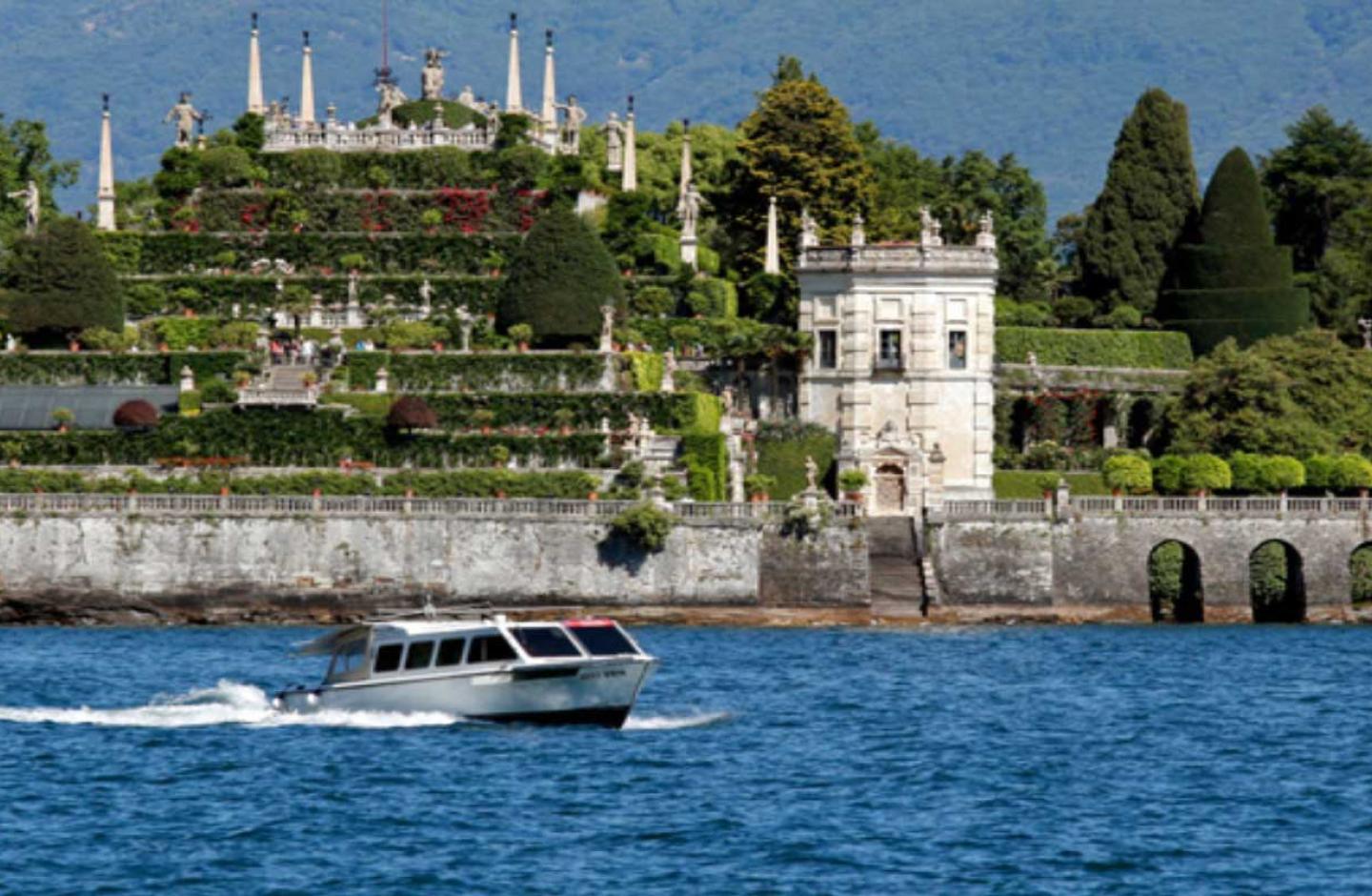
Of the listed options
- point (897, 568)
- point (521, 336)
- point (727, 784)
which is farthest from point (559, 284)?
point (727, 784)

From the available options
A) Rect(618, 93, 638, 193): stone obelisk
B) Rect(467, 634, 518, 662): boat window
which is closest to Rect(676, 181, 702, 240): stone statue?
Rect(618, 93, 638, 193): stone obelisk

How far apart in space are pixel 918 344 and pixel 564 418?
1430 centimetres

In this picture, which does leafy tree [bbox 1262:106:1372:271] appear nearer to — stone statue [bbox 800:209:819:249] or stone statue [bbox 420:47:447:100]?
stone statue [bbox 800:209:819:249]

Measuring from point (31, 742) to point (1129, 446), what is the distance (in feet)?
203

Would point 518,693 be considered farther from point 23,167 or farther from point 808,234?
point 23,167

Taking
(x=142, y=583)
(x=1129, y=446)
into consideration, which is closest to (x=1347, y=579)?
(x=1129, y=446)

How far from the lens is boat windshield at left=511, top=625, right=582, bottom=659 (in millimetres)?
75688

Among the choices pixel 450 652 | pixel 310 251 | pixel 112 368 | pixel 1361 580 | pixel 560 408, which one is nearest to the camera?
pixel 450 652

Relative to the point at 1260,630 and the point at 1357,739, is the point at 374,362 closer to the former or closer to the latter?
the point at 1260,630

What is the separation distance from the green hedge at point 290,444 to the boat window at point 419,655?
34.8 m

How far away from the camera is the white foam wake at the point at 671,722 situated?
76.8 metres

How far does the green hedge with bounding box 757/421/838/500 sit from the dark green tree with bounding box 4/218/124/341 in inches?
893

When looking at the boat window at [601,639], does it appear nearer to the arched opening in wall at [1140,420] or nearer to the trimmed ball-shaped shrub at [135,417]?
the trimmed ball-shaped shrub at [135,417]

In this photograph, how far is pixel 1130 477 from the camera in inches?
4547
